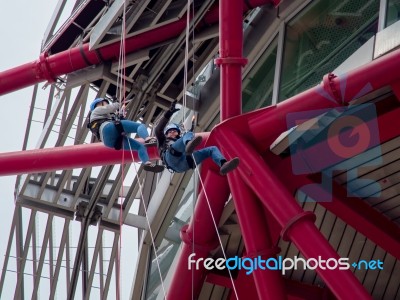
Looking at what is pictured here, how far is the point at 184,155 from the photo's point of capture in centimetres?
1711

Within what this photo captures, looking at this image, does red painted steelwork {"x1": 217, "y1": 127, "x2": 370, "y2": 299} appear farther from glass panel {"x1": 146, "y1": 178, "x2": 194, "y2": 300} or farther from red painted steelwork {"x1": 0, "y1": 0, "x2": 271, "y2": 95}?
red painted steelwork {"x1": 0, "y1": 0, "x2": 271, "y2": 95}

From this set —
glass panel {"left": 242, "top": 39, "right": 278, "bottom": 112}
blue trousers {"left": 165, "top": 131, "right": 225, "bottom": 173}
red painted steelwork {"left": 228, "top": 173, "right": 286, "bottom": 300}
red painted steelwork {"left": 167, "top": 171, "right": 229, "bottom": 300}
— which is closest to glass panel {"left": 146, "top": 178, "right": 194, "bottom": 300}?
glass panel {"left": 242, "top": 39, "right": 278, "bottom": 112}

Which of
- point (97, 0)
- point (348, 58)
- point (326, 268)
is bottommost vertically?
point (326, 268)

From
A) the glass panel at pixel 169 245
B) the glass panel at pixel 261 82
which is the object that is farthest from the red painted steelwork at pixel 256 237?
the glass panel at pixel 169 245

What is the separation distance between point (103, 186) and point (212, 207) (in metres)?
5.89

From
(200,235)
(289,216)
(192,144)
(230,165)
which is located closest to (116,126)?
(192,144)

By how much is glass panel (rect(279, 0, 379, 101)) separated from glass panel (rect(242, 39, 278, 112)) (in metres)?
0.61

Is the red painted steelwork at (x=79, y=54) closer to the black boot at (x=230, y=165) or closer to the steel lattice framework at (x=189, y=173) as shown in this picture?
the steel lattice framework at (x=189, y=173)

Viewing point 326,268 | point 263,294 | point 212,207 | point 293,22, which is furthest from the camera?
point 293,22

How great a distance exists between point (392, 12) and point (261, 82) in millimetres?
3821

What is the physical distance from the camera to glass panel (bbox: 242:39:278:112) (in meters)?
21.0

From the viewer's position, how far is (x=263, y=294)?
17.5 metres

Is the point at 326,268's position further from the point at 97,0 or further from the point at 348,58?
the point at 97,0

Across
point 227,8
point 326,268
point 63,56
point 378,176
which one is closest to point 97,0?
point 63,56
